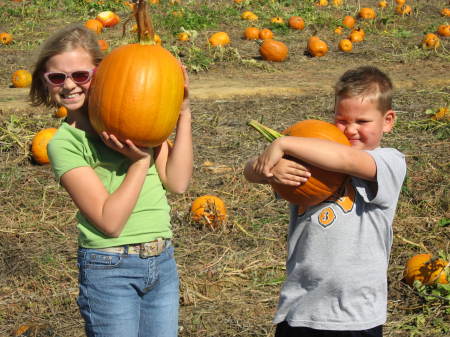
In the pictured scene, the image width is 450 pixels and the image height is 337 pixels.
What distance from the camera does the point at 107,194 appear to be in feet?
8.73

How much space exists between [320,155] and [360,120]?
0.39 meters

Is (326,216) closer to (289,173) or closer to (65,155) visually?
(289,173)

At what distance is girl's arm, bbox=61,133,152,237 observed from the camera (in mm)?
2621

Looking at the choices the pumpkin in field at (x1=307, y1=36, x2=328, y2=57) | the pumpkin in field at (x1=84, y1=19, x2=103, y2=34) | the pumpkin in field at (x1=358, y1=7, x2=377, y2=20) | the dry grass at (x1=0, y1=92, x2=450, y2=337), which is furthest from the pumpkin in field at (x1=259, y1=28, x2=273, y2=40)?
the dry grass at (x1=0, y1=92, x2=450, y2=337)

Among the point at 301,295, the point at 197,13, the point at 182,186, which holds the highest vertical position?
the point at 182,186

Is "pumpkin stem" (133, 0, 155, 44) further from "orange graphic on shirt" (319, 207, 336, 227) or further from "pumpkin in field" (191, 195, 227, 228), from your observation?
"pumpkin in field" (191, 195, 227, 228)

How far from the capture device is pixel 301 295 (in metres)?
2.90

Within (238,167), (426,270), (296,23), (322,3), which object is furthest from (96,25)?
(426,270)

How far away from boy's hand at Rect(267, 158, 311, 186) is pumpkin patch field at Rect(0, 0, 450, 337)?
0.68m

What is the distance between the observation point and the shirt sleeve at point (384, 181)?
2699mm

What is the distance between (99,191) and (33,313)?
222cm

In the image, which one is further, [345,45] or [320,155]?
[345,45]

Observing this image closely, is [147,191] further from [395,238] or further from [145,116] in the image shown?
[395,238]

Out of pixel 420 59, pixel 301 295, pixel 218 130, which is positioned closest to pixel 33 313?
pixel 301 295
